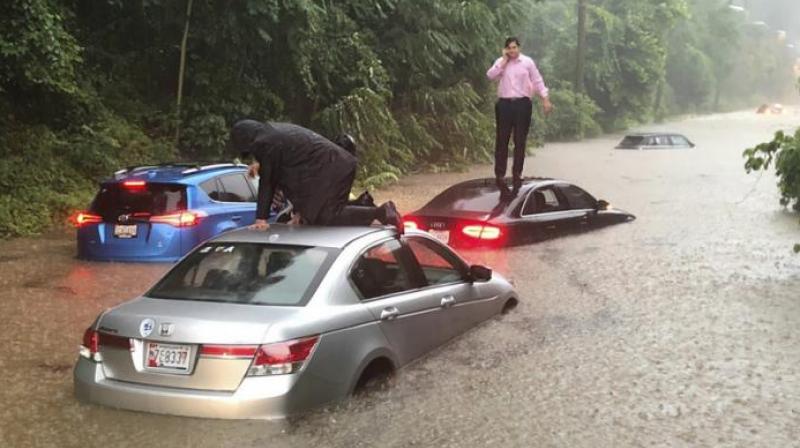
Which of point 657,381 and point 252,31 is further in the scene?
point 252,31

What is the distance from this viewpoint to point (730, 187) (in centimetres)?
1961

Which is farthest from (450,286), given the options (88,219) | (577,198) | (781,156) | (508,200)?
(781,156)

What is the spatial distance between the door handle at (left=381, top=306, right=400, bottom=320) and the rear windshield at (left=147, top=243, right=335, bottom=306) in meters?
0.48

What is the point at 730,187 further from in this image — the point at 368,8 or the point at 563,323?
the point at 563,323

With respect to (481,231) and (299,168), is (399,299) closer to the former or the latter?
(299,168)

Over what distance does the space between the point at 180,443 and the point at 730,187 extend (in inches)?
690

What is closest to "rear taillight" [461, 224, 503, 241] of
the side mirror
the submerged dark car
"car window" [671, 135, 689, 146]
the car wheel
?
the submerged dark car

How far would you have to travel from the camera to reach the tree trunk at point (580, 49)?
3966cm

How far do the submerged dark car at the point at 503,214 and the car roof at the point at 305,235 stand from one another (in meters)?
4.24

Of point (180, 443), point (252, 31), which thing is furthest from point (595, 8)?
point (180, 443)

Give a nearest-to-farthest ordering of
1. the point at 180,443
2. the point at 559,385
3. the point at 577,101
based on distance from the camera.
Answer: the point at 180,443 < the point at 559,385 < the point at 577,101

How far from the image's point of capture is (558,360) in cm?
648

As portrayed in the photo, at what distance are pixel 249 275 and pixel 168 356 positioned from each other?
0.78 m

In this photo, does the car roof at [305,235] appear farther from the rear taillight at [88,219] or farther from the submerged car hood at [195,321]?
the rear taillight at [88,219]
